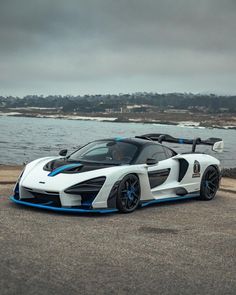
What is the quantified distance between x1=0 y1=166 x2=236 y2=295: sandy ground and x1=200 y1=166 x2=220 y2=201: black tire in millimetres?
2206

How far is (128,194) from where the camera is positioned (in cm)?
943

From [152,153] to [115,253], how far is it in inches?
179

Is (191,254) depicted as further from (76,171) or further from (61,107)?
(61,107)

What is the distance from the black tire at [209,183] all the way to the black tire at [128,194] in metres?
2.56

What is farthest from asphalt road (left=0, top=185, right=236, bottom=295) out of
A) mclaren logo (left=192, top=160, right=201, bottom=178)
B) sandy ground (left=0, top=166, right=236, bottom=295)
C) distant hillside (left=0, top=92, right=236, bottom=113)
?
distant hillside (left=0, top=92, right=236, bottom=113)

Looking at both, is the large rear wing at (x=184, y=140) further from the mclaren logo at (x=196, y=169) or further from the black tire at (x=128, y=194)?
the black tire at (x=128, y=194)

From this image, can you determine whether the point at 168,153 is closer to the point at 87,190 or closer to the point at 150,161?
the point at 150,161

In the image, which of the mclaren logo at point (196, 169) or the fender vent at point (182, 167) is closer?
the fender vent at point (182, 167)

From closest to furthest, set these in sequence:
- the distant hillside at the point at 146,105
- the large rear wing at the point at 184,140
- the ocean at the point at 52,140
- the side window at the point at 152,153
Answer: the side window at the point at 152,153, the large rear wing at the point at 184,140, the ocean at the point at 52,140, the distant hillside at the point at 146,105

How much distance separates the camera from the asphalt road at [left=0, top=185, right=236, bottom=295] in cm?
510

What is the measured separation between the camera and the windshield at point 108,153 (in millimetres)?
10117

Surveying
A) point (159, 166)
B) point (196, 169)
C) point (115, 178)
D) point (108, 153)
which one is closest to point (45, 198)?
point (115, 178)

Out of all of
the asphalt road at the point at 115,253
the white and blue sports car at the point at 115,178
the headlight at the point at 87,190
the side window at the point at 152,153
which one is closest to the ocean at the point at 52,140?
the white and blue sports car at the point at 115,178

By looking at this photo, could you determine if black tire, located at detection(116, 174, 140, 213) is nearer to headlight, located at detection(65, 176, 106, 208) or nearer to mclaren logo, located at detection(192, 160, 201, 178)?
headlight, located at detection(65, 176, 106, 208)
